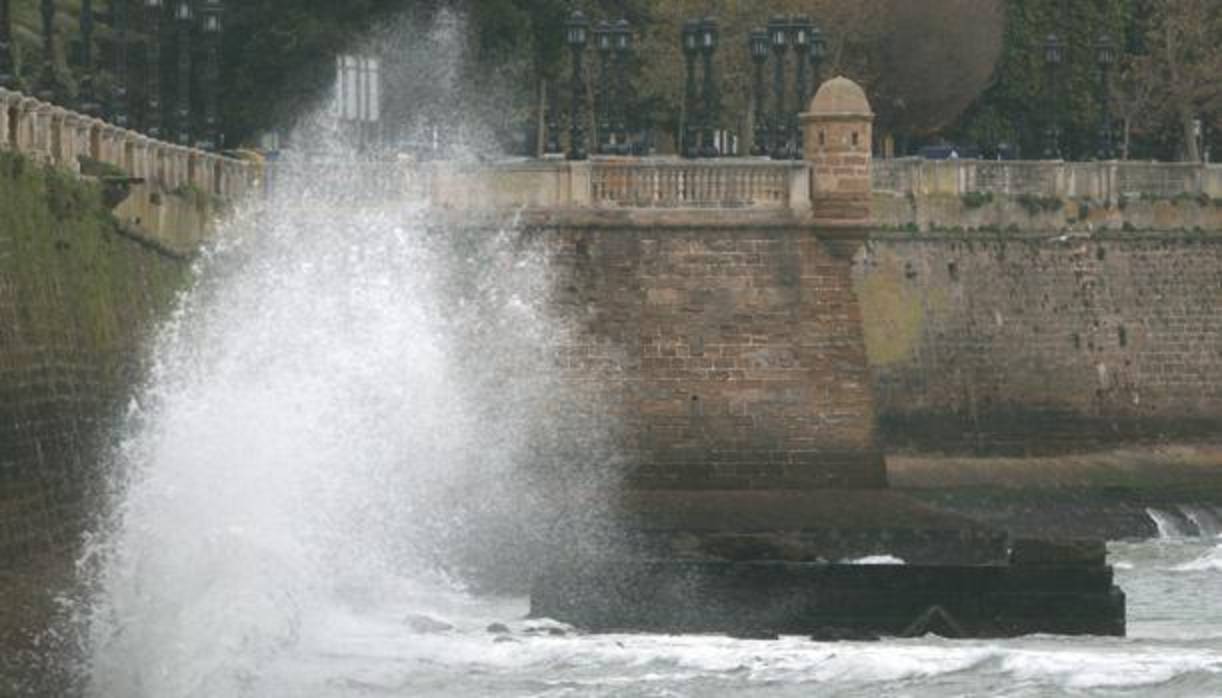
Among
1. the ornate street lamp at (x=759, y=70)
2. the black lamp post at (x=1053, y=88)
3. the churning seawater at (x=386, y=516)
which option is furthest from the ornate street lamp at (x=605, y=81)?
the churning seawater at (x=386, y=516)

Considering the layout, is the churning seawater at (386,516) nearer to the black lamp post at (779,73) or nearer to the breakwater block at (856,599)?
the breakwater block at (856,599)

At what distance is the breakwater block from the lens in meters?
41.2

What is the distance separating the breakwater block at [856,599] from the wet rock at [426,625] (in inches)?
45.1

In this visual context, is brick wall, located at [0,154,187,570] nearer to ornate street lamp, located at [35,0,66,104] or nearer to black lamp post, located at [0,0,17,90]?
black lamp post, located at [0,0,17,90]

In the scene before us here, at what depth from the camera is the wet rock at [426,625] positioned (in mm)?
41500

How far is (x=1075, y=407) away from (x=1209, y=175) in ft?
16.7

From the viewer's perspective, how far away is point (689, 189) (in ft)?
171

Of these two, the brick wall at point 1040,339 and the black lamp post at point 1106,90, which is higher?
the black lamp post at point 1106,90

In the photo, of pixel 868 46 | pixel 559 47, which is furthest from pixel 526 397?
pixel 868 46

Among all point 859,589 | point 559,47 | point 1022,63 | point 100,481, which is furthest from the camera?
point 1022,63

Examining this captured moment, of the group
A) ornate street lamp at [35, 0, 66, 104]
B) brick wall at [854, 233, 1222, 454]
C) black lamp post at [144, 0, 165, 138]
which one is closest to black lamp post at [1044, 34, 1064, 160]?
brick wall at [854, 233, 1222, 454]

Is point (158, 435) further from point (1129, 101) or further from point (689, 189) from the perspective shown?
point (1129, 101)

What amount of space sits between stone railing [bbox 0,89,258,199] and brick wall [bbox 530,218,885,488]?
375 centimetres

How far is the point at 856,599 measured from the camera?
41188 millimetres
